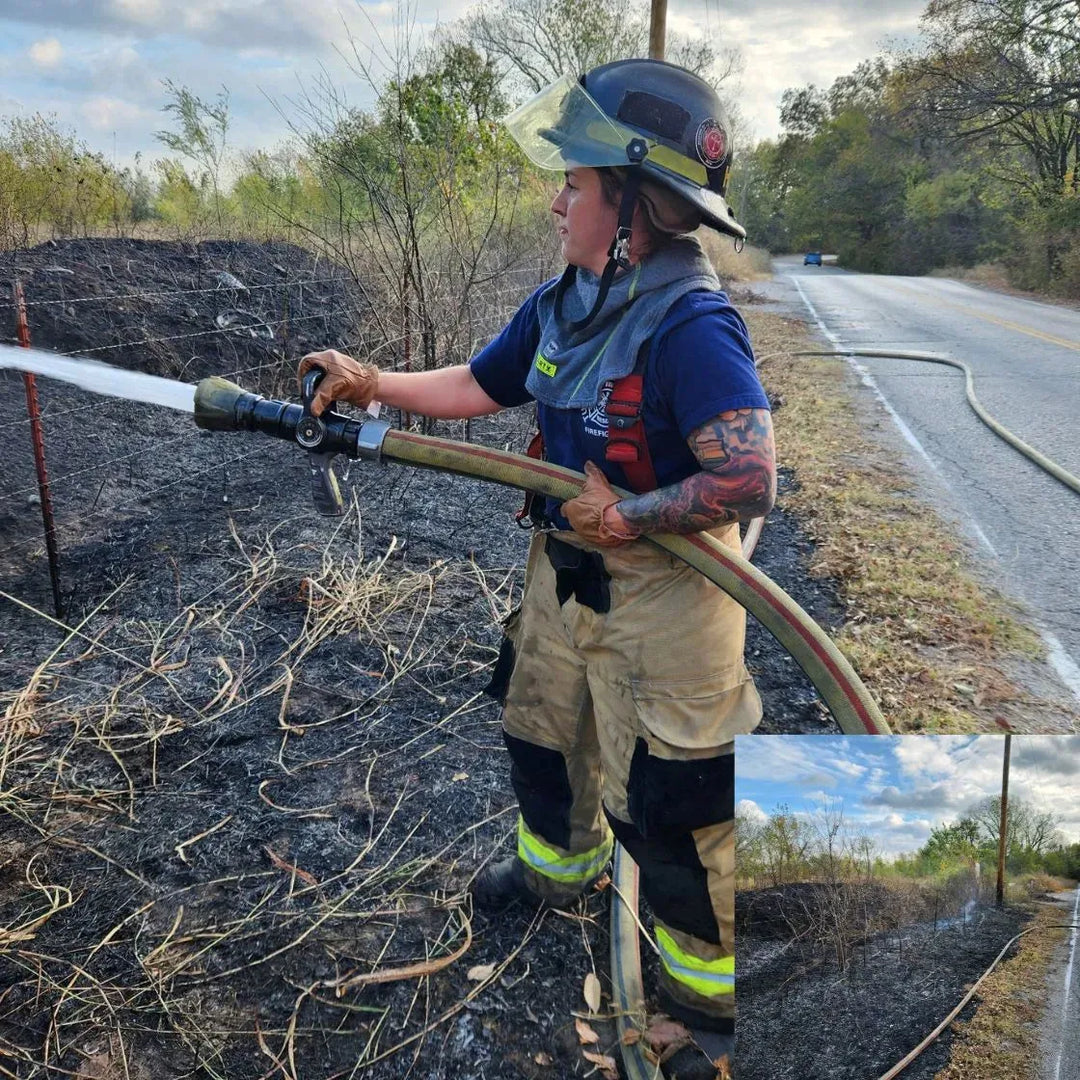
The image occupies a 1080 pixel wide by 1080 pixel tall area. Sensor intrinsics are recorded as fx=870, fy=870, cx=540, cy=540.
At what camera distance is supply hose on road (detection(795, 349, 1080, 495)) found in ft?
20.9

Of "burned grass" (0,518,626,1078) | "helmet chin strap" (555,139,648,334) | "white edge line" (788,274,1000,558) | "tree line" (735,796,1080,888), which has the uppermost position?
"helmet chin strap" (555,139,648,334)

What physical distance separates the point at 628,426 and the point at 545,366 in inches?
11.7

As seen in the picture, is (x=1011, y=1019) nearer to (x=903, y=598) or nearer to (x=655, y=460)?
(x=655, y=460)

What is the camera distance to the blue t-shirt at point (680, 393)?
1.68 m

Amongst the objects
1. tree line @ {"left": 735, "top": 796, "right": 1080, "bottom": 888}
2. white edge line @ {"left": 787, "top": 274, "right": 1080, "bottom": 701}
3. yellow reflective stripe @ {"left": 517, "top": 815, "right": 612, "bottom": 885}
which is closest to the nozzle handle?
yellow reflective stripe @ {"left": 517, "top": 815, "right": 612, "bottom": 885}

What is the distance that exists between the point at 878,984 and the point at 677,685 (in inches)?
35.9

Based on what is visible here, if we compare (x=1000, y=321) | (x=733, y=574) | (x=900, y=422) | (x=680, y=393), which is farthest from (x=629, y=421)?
(x=1000, y=321)

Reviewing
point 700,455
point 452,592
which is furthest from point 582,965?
point 452,592

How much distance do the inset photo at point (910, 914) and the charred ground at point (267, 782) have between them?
1.35 meters

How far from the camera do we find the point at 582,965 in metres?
2.37

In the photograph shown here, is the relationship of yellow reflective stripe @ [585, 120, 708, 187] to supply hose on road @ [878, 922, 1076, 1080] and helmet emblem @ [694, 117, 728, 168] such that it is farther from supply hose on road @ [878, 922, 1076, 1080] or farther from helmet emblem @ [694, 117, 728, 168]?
supply hose on road @ [878, 922, 1076, 1080]

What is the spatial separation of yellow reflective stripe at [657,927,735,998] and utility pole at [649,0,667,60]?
7.70 metres

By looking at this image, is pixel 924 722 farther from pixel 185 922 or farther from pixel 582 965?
pixel 185 922

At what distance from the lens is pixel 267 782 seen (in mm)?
3033
